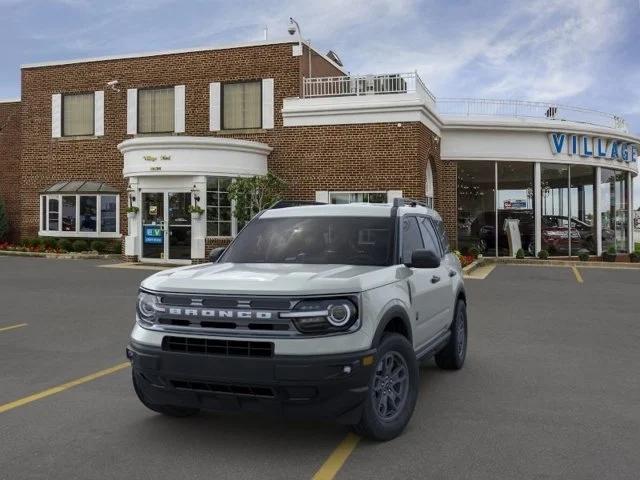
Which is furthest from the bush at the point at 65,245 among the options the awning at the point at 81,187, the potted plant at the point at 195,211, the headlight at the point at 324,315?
the headlight at the point at 324,315

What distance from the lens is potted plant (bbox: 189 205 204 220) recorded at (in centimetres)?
1975

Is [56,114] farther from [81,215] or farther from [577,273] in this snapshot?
[577,273]

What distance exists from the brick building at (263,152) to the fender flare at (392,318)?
15.4m

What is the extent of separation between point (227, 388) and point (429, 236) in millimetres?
3092

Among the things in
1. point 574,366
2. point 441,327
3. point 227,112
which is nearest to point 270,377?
point 441,327

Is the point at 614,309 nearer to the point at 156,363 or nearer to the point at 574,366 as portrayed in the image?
the point at 574,366

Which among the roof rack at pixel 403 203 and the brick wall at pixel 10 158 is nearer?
the roof rack at pixel 403 203

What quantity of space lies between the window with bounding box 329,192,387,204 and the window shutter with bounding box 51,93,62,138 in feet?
38.3

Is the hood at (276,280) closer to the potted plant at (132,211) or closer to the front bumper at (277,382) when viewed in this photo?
the front bumper at (277,382)

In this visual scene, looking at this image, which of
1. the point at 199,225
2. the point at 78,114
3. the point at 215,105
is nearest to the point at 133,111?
the point at 78,114

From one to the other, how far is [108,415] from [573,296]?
34.9 ft

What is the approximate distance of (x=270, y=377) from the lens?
4.09 metres

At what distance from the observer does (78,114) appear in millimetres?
25047

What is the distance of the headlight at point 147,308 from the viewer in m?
4.57
